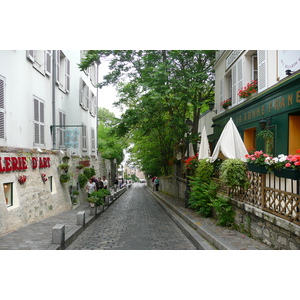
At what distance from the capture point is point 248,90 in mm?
10875

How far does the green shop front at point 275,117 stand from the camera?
7.92 m

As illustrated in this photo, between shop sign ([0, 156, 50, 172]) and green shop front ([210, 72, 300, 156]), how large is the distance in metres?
7.56

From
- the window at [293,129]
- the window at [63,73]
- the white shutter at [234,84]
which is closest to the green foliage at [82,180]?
the window at [63,73]

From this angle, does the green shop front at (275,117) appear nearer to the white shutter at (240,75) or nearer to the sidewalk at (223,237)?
the white shutter at (240,75)

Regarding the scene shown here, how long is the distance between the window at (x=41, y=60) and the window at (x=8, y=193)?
4.43 meters

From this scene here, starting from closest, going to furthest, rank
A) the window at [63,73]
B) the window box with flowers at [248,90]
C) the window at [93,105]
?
the window box with flowers at [248,90]
the window at [63,73]
the window at [93,105]

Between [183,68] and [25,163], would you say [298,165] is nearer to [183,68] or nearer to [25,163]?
[25,163]

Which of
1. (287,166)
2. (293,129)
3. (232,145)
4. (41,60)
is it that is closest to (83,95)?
(41,60)

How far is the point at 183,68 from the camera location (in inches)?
508

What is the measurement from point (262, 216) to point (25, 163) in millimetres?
7027

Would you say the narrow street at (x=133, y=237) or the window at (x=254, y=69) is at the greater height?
the window at (x=254, y=69)

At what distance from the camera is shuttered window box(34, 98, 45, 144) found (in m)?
10.5

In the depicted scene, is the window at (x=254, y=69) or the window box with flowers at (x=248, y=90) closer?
the window box with flowers at (x=248, y=90)

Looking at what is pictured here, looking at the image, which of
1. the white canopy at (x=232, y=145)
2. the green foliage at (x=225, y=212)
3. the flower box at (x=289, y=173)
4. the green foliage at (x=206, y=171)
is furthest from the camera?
the green foliage at (x=206, y=171)
